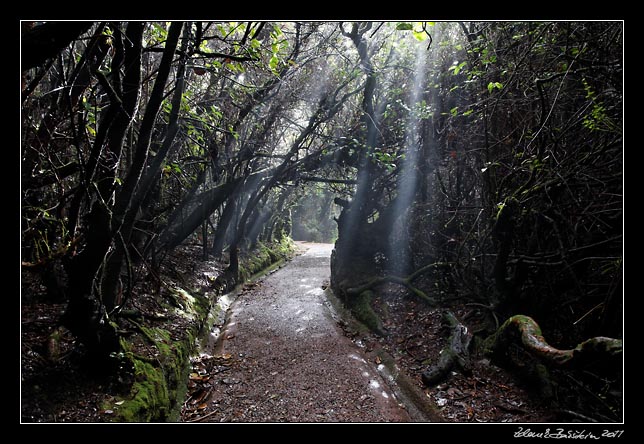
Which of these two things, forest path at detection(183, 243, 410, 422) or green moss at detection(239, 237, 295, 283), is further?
green moss at detection(239, 237, 295, 283)

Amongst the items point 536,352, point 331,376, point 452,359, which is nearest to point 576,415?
point 536,352

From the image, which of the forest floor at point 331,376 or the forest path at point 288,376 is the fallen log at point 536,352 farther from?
the forest path at point 288,376

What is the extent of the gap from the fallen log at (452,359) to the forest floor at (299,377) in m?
0.13

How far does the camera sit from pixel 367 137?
10.1 m

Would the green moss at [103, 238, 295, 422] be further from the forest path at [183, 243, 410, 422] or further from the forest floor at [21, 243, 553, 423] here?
the forest path at [183, 243, 410, 422]

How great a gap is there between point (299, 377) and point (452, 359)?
263cm

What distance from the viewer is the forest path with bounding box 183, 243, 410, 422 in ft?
15.3

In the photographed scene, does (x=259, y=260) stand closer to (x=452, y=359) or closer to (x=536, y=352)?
(x=452, y=359)

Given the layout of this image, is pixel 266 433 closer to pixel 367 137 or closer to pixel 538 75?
pixel 538 75
